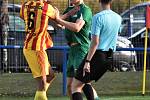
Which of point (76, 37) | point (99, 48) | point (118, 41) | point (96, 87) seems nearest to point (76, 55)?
point (76, 37)

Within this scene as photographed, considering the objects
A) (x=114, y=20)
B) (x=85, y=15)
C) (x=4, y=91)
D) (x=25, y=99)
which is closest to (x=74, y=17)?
(x=85, y=15)

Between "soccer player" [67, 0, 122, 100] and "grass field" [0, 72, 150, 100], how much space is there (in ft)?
12.2

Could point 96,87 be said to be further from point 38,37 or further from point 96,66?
point 96,66

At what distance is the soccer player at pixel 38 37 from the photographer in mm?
7898

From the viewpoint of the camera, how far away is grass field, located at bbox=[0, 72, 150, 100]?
1131 centimetres

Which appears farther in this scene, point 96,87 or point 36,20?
point 96,87

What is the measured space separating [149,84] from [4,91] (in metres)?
3.53

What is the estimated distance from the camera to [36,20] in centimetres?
792

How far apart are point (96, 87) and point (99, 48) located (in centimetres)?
513

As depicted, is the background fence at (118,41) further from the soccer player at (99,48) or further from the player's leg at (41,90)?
the soccer player at (99,48)

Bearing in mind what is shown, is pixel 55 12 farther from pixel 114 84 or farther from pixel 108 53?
pixel 114 84

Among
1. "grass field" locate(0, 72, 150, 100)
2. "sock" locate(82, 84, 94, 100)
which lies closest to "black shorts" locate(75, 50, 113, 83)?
"sock" locate(82, 84, 94, 100)

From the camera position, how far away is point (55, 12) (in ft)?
25.3

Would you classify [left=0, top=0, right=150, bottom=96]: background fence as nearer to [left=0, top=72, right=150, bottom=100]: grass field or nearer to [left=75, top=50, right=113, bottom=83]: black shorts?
[left=0, top=72, right=150, bottom=100]: grass field
